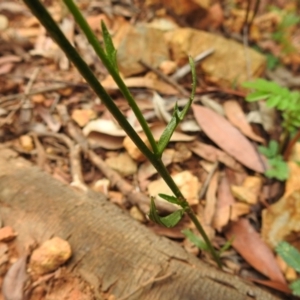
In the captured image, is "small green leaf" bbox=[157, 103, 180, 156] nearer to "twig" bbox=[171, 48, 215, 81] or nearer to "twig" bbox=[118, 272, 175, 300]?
"twig" bbox=[118, 272, 175, 300]

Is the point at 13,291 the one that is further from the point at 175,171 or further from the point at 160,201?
the point at 175,171

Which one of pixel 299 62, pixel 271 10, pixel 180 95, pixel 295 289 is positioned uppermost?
pixel 271 10

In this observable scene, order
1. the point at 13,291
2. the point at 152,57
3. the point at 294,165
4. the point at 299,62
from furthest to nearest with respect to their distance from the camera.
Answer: the point at 299,62 < the point at 152,57 < the point at 294,165 < the point at 13,291

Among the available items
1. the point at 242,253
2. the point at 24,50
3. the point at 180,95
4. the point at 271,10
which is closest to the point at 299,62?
the point at 271,10

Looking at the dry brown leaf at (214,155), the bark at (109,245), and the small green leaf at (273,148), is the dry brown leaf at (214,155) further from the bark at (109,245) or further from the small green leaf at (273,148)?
the bark at (109,245)

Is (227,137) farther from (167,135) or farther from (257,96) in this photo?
(167,135)

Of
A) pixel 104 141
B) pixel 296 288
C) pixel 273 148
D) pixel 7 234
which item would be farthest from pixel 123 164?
pixel 296 288

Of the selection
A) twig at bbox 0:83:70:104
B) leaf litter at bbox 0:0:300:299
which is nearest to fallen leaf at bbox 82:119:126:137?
leaf litter at bbox 0:0:300:299
